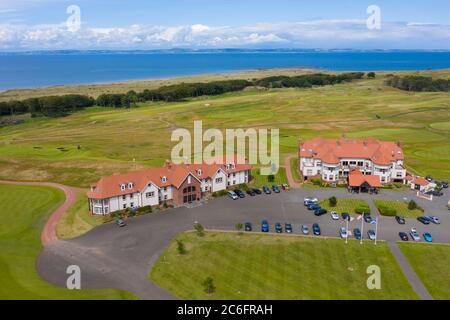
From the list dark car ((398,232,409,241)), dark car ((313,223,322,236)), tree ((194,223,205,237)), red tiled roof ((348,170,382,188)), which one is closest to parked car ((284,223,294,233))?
dark car ((313,223,322,236))

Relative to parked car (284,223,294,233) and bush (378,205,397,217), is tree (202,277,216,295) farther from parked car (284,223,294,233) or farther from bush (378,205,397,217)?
bush (378,205,397,217)

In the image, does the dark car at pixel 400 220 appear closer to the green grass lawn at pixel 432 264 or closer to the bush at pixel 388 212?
the bush at pixel 388 212

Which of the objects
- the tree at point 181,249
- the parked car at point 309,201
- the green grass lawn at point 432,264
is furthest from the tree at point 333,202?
the tree at point 181,249

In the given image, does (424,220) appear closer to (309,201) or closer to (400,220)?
(400,220)

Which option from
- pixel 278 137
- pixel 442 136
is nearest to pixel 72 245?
pixel 278 137

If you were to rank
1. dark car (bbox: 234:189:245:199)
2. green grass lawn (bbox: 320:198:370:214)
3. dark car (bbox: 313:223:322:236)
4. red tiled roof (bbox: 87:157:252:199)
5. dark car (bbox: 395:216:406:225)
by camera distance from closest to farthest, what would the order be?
dark car (bbox: 313:223:322:236) < dark car (bbox: 395:216:406:225) < red tiled roof (bbox: 87:157:252:199) < green grass lawn (bbox: 320:198:370:214) < dark car (bbox: 234:189:245:199)

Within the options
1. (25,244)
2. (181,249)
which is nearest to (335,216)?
(181,249)
